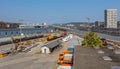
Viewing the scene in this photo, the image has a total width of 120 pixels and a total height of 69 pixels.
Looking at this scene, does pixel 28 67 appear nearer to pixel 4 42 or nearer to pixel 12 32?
pixel 4 42

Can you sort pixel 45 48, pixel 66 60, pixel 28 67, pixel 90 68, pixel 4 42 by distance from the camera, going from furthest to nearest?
1. pixel 4 42
2. pixel 45 48
3. pixel 28 67
4. pixel 66 60
5. pixel 90 68

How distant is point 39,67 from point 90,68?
18.6 meters

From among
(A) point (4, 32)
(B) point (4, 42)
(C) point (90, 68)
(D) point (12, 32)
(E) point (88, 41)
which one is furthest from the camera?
(D) point (12, 32)

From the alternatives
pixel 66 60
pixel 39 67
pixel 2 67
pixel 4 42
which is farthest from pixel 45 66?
pixel 4 42

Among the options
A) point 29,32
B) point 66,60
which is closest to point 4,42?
point 66,60

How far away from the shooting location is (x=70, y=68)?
30547 millimetres

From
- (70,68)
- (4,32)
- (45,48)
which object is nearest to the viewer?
(70,68)

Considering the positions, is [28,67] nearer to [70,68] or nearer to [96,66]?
[70,68]

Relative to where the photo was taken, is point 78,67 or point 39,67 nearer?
point 78,67

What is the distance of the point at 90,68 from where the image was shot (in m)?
20.6

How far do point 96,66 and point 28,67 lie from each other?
757 inches

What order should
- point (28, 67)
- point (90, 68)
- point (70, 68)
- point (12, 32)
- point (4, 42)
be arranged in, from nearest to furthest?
point (90, 68), point (70, 68), point (28, 67), point (4, 42), point (12, 32)

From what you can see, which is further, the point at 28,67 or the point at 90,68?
the point at 28,67

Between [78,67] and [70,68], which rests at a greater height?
[78,67]
